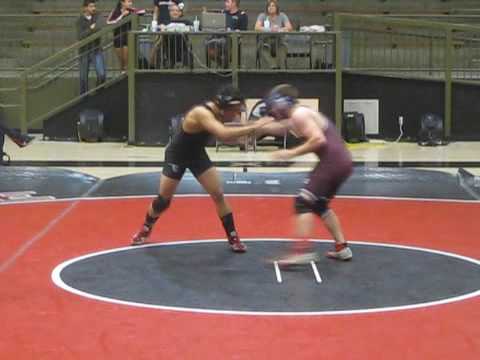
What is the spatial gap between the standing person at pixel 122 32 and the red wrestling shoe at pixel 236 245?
38.4ft

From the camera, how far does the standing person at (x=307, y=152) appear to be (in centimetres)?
845

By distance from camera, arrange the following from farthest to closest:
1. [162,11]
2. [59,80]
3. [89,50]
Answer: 1. [59,80]
2. [89,50]
3. [162,11]

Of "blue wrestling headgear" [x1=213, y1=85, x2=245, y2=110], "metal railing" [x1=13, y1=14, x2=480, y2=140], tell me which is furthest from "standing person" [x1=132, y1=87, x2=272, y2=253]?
"metal railing" [x1=13, y1=14, x2=480, y2=140]

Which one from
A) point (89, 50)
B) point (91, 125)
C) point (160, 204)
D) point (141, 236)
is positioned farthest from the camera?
point (89, 50)

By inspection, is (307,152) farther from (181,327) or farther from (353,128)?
(353,128)

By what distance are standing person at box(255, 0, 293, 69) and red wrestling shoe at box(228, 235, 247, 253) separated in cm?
1071

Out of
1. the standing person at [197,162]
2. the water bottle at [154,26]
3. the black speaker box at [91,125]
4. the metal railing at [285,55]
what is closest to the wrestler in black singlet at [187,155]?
the standing person at [197,162]

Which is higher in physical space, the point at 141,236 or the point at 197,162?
the point at 197,162

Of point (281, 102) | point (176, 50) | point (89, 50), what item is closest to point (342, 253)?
point (281, 102)

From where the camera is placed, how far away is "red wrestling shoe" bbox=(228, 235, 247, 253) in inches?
365

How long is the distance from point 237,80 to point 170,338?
44.6 ft

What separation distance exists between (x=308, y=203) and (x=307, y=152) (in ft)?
1.51

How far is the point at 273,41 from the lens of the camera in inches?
774

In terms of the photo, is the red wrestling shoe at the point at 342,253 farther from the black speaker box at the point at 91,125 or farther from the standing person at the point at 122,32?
the black speaker box at the point at 91,125
